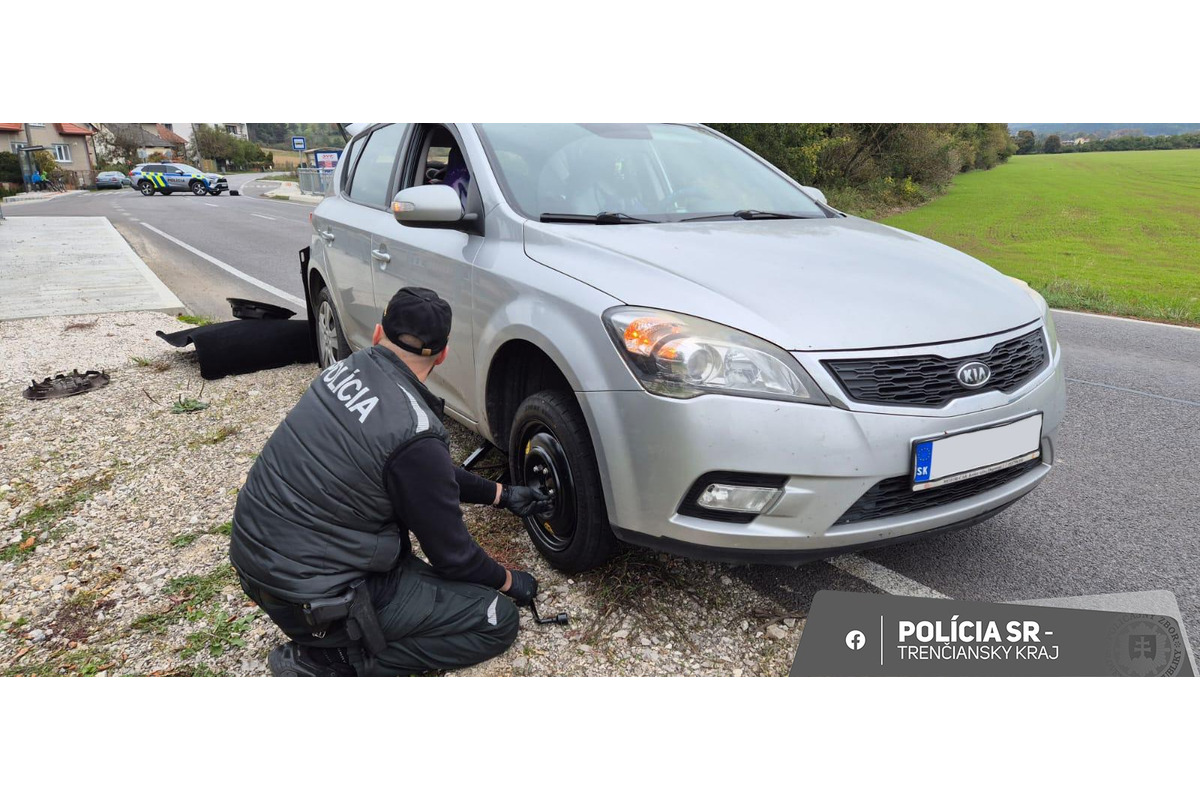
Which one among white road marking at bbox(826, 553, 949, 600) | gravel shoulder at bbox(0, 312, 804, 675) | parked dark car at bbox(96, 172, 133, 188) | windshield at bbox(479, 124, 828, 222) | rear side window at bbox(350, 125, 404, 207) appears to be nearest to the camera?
gravel shoulder at bbox(0, 312, 804, 675)

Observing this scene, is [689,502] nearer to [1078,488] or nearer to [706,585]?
[706,585]

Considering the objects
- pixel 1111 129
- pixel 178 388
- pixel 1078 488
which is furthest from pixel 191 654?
pixel 1111 129

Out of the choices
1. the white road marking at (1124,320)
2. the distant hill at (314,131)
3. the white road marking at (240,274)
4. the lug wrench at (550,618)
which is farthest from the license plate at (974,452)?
the white road marking at (240,274)

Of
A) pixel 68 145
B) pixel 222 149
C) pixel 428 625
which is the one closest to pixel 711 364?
pixel 428 625

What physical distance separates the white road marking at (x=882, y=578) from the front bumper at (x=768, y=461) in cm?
40

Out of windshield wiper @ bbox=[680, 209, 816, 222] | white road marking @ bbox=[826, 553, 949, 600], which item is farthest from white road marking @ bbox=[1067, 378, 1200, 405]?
white road marking @ bbox=[826, 553, 949, 600]

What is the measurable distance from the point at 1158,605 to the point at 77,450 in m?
5.10

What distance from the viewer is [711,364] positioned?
7.29ft

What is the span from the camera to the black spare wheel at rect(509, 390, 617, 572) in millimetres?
2547

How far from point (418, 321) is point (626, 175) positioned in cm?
140

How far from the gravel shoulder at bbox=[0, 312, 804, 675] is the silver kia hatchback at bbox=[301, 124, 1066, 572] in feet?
0.97

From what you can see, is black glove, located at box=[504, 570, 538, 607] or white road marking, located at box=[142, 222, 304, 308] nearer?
black glove, located at box=[504, 570, 538, 607]

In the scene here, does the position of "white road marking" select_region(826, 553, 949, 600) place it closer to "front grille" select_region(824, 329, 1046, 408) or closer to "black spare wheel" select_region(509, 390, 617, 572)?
"front grille" select_region(824, 329, 1046, 408)

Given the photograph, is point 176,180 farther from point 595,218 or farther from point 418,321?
point 418,321
